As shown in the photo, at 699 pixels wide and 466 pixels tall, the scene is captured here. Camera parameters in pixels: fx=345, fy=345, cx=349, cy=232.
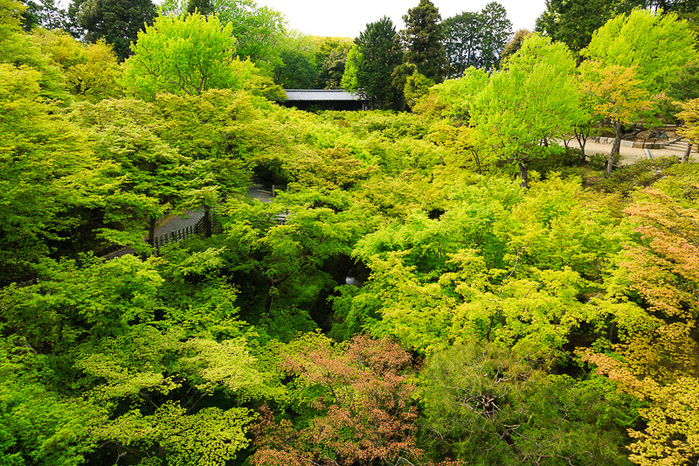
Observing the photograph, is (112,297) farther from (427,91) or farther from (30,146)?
(427,91)

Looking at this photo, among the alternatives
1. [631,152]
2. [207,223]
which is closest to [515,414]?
[207,223]

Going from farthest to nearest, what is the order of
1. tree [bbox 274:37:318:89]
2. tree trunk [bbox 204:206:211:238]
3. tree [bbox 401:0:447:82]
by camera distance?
tree [bbox 274:37:318:89]
tree [bbox 401:0:447:82]
tree trunk [bbox 204:206:211:238]

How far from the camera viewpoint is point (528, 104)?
66.7 ft

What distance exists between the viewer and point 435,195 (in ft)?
60.6

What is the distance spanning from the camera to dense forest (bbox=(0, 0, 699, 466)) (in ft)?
24.2

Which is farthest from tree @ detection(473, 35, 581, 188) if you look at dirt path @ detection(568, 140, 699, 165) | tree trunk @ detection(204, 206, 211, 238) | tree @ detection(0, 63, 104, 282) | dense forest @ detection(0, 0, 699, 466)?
tree @ detection(0, 63, 104, 282)

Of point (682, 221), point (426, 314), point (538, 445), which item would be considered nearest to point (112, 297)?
point (426, 314)

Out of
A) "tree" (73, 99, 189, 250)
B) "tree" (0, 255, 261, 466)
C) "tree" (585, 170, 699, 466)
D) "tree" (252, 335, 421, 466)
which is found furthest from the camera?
"tree" (73, 99, 189, 250)

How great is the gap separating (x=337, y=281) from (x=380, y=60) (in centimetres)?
3281

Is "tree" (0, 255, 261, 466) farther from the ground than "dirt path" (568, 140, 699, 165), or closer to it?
closer to it

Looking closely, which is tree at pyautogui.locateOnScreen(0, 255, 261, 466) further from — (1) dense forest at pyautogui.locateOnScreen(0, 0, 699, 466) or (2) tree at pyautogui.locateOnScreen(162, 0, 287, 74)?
(2) tree at pyautogui.locateOnScreen(162, 0, 287, 74)

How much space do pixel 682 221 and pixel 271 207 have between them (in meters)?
12.7

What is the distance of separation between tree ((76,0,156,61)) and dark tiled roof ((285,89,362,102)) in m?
18.4

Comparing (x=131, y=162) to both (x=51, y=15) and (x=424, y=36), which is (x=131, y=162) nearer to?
(x=424, y=36)
